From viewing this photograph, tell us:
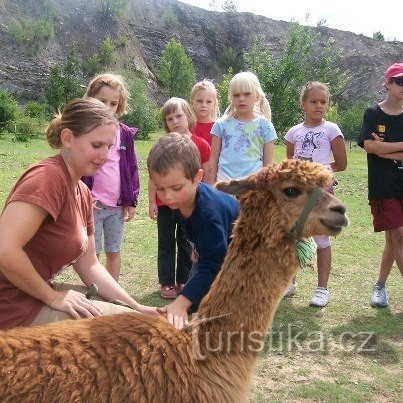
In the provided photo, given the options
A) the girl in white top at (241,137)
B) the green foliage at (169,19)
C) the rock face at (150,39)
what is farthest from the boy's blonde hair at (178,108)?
the green foliage at (169,19)

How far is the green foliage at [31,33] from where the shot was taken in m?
50.3

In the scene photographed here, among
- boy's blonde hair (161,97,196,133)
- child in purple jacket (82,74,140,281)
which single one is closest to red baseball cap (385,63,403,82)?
boy's blonde hair (161,97,196,133)

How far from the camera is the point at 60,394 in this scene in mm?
1875

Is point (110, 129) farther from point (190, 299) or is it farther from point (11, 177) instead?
point (11, 177)

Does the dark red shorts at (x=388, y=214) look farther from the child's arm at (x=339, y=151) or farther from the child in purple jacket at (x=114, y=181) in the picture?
the child in purple jacket at (x=114, y=181)

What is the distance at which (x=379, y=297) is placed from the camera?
482 centimetres

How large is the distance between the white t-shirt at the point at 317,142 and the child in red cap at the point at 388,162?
0.29m

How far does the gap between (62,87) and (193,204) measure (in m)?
44.3

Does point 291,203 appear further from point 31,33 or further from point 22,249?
point 31,33

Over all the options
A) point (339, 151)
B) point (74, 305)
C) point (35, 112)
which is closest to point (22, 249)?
point (74, 305)

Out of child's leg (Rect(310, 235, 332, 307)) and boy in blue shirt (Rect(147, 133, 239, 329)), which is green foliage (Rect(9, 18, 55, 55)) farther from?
boy in blue shirt (Rect(147, 133, 239, 329))

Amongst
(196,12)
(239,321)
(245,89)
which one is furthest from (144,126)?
(196,12)

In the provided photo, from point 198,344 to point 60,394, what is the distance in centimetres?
60

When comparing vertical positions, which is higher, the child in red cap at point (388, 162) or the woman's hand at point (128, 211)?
the child in red cap at point (388, 162)
